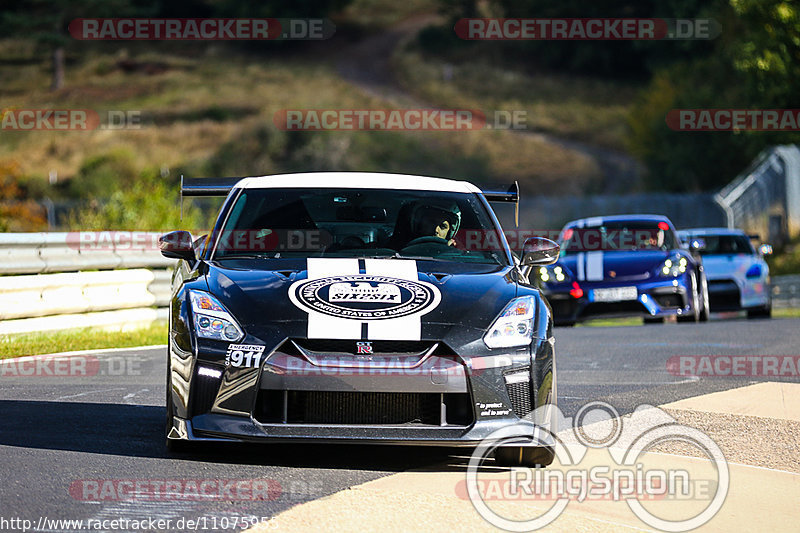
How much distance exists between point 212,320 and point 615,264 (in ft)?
36.0

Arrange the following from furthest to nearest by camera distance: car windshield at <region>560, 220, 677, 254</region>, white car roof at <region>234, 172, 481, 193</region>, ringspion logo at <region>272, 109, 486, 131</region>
Answer: ringspion logo at <region>272, 109, 486, 131</region> → car windshield at <region>560, 220, 677, 254</region> → white car roof at <region>234, 172, 481, 193</region>

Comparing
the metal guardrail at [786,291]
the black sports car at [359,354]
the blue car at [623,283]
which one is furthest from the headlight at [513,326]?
the metal guardrail at [786,291]

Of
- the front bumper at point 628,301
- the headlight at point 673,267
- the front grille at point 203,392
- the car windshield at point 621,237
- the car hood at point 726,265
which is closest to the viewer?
the front grille at point 203,392

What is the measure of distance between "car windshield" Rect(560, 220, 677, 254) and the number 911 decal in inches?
457

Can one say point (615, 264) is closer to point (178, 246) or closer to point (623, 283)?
point (623, 283)

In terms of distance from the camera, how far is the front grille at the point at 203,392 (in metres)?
6.11

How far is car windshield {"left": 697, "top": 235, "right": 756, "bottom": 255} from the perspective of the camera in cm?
2019

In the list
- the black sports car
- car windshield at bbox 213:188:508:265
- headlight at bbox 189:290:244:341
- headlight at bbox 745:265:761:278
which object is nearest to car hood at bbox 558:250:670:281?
headlight at bbox 745:265:761:278

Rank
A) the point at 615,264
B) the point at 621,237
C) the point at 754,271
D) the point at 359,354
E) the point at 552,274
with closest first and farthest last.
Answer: the point at 359,354 < the point at 615,264 < the point at 552,274 < the point at 621,237 < the point at 754,271

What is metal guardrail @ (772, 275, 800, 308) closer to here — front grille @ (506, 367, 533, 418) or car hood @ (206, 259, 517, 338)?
car hood @ (206, 259, 517, 338)

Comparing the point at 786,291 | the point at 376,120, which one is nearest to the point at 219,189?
the point at 786,291

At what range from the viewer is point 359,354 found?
6016 millimetres

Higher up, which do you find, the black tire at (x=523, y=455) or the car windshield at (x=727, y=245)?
the car windshield at (x=727, y=245)

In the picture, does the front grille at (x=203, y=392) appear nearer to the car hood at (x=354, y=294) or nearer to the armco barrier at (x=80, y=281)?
the car hood at (x=354, y=294)
